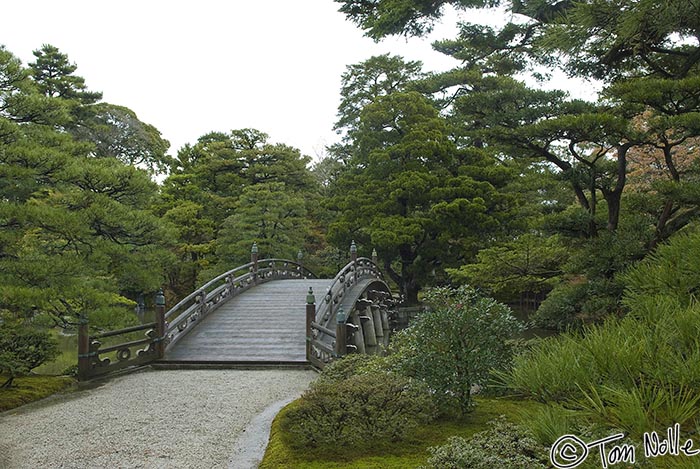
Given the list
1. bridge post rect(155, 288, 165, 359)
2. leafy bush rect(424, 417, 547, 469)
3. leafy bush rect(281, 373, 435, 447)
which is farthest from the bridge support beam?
leafy bush rect(424, 417, 547, 469)

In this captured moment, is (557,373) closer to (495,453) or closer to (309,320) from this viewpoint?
(495,453)

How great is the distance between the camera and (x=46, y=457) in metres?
4.76

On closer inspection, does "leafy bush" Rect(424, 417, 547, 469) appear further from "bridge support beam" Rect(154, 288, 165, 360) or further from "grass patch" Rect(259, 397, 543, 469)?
"bridge support beam" Rect(154, 288, 165, 360)

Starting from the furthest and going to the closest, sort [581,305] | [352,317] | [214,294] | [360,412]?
[352,317], [214,294], [581,305], [360,412]

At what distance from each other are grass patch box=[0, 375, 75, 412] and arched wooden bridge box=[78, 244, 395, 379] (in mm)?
375

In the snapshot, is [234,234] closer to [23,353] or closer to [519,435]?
[23,353]

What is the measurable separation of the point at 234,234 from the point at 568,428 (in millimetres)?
17616

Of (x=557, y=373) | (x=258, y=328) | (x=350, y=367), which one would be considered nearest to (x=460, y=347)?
(x=557, y=373)

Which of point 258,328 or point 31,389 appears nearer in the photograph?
point 31,389

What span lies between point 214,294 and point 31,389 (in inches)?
247

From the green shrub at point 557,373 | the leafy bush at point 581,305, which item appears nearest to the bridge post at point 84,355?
the green shrub at point 557,373

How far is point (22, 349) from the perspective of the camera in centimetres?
723

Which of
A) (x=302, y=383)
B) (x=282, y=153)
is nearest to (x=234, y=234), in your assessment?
(x=282, y=153)

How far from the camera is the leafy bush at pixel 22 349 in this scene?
693 centimetres
